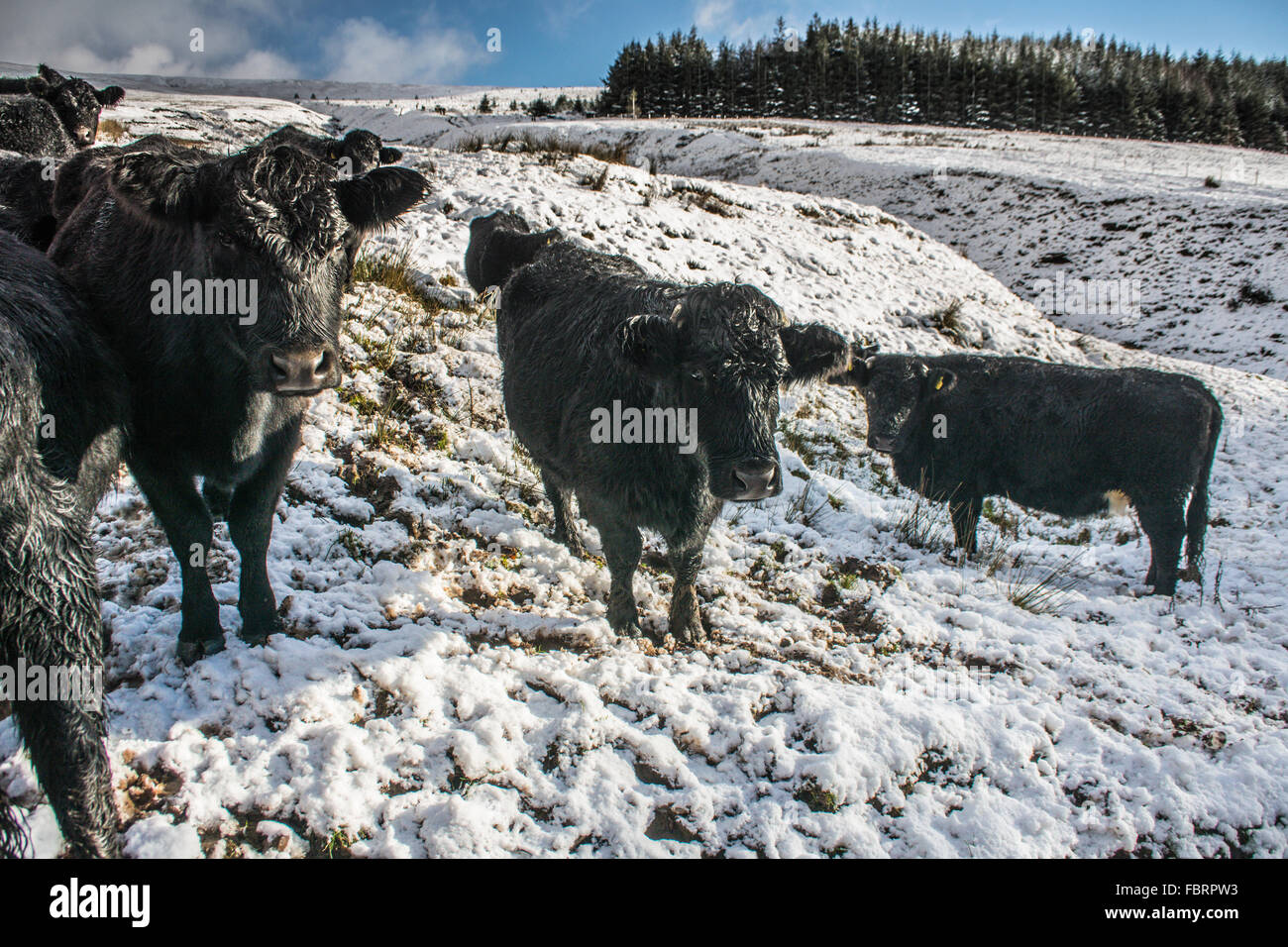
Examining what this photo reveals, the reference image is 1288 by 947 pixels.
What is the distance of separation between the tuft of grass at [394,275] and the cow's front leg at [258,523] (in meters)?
4.27

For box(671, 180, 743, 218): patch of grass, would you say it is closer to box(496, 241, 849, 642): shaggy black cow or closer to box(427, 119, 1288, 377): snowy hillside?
box(496, 241, 849, 642): shaggy black cow

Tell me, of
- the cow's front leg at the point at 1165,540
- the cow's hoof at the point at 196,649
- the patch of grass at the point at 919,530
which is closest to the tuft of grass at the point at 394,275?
the cow's hoof at the point at 196,649

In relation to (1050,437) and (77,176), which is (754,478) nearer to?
(77,176)

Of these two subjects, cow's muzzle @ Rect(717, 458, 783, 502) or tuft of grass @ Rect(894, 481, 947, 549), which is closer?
cow's muzzle @ Rect(717, 458, 783, 502)

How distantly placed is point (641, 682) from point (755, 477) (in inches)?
48.9

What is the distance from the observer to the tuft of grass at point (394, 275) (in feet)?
23.7

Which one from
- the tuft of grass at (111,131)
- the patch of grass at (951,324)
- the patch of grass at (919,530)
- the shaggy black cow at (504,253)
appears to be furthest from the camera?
the tuft of grass at (111,131)

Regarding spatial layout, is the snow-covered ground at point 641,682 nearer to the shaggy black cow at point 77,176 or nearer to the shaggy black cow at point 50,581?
the shaggy black cow at point 50,581

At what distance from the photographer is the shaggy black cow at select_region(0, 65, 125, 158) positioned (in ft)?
32.1

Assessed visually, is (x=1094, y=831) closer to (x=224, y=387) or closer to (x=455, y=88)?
(x=224, y=387)

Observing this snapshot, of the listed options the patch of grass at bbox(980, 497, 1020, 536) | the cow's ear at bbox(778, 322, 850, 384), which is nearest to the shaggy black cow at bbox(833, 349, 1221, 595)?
the patch of grass at bbox(980, 497, 1020, 536)

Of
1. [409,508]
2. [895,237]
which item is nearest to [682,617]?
[409,508]

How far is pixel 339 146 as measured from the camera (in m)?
4.75
